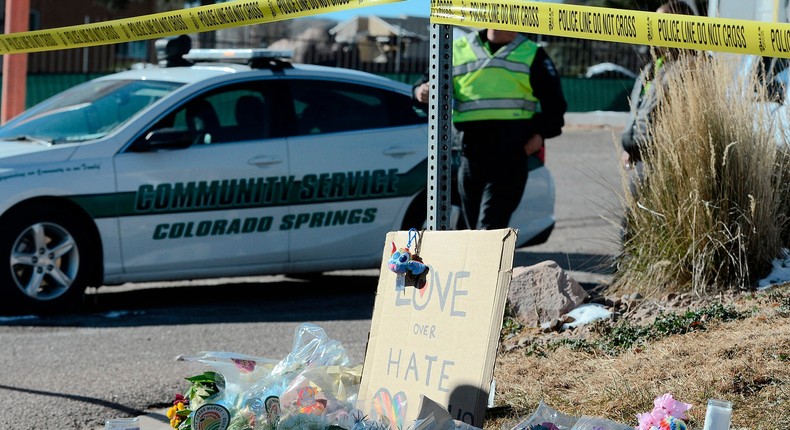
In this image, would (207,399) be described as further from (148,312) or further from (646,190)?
(148,312)

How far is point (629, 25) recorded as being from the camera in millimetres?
3457

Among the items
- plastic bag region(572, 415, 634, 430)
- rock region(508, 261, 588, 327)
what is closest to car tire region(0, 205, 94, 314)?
rock region(508, 261, 588, 327)

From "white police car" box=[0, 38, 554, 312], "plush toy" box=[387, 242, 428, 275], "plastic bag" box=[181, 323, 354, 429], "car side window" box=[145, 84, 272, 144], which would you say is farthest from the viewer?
"car side window" box=[145, 84, 272, 144]

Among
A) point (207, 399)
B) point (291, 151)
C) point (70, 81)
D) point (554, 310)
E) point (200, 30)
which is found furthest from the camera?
point (70, 81)

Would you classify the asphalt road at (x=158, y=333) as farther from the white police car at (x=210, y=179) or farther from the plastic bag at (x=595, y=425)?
the plastic bag at (x=595, y=425)

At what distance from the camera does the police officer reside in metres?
6.56

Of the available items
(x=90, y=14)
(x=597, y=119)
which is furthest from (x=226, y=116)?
(x=90, y=14)

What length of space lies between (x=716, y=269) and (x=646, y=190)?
59cm

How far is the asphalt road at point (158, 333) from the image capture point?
5117 millimetres

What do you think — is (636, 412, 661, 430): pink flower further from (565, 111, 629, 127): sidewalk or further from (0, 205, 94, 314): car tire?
(565, 111, 629, 127): sidewalk

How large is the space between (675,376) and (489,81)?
263 cm

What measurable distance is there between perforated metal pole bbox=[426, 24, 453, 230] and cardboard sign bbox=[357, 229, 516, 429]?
240mm

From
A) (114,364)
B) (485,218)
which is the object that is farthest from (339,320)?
(114,364)

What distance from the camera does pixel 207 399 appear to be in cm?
397
